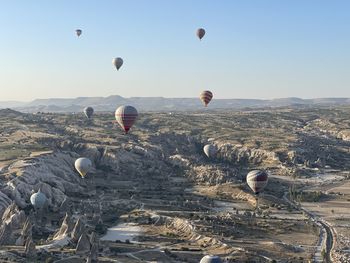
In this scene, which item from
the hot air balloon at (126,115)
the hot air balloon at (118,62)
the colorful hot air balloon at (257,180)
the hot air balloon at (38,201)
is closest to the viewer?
the hot air balloon at (38,201)

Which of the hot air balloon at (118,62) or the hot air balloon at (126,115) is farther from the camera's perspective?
the hot air balloon at (118,62)

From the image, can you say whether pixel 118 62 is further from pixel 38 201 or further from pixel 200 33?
pixel 38 201

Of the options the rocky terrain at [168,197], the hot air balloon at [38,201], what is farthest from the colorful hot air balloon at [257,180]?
the hot air balloon at [38,201]

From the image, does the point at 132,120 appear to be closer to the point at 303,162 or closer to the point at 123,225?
the point at 123,225

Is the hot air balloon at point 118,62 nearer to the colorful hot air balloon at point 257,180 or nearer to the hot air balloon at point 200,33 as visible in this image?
the hot air balloon at point 200,33

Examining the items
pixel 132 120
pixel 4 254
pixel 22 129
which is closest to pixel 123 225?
pixel 132 120

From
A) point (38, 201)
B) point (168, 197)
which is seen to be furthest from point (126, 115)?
point (168, 197)

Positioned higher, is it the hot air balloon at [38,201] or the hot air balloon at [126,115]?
the hot air balloon at [126,115]

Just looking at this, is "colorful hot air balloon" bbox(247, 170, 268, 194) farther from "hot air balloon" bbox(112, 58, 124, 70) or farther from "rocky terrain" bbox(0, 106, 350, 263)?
"hot air balloon" bbox(112, 58, 124, 70)
